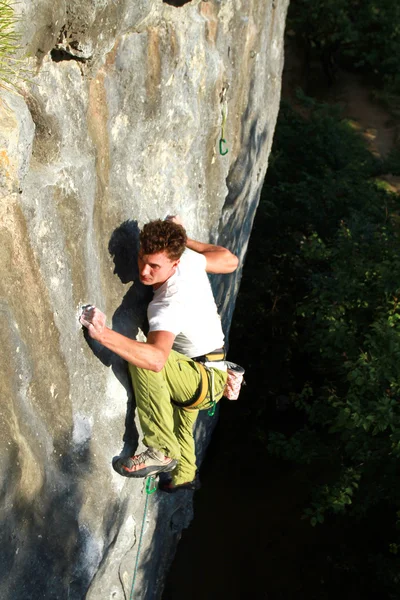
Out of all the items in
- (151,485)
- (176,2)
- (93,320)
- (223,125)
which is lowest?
(151,485)

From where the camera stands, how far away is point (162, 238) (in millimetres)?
3676

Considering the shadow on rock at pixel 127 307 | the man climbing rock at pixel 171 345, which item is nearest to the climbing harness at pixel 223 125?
the man climbing rock at pixel 171 345

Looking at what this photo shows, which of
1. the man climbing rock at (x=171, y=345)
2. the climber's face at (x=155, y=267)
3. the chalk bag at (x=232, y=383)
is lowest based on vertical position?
the chalk bag at (x=232, y=383)

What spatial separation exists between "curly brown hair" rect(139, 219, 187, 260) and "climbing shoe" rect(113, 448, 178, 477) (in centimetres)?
125

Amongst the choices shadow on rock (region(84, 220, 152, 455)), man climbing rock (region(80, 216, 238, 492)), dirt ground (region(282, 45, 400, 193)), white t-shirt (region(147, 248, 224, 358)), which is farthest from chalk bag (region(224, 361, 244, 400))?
dirt ground (region(282, 45, 400, 193))

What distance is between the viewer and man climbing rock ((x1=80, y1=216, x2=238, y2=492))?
367 cm

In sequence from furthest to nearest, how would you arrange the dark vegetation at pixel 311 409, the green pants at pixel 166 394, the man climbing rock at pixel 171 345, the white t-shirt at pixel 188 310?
the dark vegetation at pixel 311 409 → the green pants at pixel 166 394 → the white t-shirt at pixel 188 310 → the man climbing rock at pixel 171 345

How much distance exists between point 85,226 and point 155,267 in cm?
46

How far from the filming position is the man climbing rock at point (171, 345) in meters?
3.67

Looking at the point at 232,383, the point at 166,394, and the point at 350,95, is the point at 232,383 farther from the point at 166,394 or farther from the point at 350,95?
the point at 350,95

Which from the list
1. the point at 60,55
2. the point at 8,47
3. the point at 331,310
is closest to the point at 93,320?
the point at 60,55

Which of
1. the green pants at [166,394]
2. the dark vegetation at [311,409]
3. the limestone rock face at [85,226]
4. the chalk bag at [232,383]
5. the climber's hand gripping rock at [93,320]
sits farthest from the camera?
the dark vegetation at [311,409]

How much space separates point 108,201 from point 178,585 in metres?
4.73

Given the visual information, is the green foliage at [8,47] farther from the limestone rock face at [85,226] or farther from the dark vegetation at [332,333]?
the dark vegetation at [332,333]
